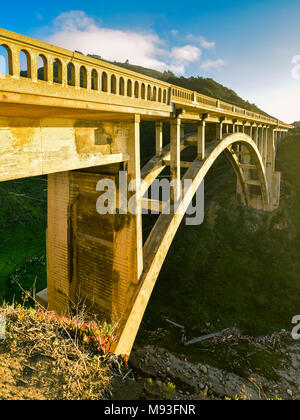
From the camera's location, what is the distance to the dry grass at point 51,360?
388 cm

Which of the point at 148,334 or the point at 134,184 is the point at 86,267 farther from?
the point at 148,334

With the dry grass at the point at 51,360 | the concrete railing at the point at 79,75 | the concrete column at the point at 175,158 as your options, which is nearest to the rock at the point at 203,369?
the dry grass at the point at 51,360

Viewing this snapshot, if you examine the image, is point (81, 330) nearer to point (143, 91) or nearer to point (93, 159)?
point (93, 159)

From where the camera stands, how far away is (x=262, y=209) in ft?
79.7

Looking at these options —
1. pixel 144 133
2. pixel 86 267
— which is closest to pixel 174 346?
pixel 86 267

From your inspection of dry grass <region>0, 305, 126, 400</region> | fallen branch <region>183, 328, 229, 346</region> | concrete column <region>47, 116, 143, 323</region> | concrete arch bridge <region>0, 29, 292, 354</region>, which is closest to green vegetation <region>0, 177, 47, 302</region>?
concrete column <region>47, 116, 143, 323</region>

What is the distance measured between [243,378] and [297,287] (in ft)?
26.9

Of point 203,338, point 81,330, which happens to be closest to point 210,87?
point 203,338

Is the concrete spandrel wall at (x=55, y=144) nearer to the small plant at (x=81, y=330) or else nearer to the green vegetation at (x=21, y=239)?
the small plant at (x=81, y=330)

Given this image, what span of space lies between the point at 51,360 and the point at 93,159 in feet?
12.4

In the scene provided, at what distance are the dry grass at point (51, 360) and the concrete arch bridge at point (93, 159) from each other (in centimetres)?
135

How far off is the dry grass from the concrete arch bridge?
1353 millimetres

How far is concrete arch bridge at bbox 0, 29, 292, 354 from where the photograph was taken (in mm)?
3906

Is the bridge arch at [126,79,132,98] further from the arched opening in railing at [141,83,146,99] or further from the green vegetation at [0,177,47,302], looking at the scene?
the green vegetation at [0,177,47,302]
